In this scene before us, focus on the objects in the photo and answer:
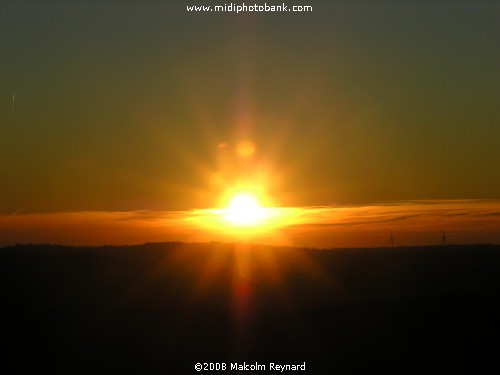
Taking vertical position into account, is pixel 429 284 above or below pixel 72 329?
above

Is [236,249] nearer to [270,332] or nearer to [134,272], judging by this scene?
[134,272]

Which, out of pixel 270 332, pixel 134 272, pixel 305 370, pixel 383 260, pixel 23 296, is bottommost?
pixel 305 370

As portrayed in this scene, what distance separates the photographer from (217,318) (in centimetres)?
2791

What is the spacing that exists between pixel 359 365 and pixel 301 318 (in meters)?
3.93

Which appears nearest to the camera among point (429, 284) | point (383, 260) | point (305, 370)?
point (305, 370)

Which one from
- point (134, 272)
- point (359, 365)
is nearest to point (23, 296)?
point (134, 272)

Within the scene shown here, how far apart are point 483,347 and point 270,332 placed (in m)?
7.30

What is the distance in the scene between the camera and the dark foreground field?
2433 centimetres

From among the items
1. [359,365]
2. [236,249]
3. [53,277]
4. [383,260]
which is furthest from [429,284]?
[53,277]

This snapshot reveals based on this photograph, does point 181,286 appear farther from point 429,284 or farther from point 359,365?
point 429,284

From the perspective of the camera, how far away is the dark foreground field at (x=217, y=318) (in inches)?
958

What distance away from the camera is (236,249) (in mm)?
48000

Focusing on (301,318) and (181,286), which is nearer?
(301,318)

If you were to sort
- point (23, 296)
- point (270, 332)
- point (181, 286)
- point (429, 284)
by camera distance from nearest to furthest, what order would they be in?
point (270, 332) < point (23, 296) < point (181, 286) < point (429, 284)
